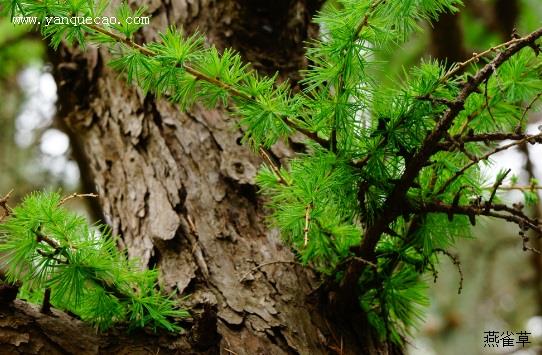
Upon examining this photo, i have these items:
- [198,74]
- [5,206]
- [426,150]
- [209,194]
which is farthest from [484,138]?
[5,206]

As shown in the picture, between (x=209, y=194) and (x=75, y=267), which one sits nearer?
(x=75, y=267)

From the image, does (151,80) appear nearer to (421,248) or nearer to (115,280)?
(115,280)

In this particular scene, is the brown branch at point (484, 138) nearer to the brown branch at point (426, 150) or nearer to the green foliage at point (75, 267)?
the brown branch at point (426, 150)

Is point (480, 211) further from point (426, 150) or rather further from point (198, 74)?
point (198, 74)

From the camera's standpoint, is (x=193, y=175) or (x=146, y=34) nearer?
(x=193, y=175)

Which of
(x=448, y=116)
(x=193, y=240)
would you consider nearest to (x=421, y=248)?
(x=448, y=116)

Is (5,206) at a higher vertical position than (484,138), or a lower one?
lower
